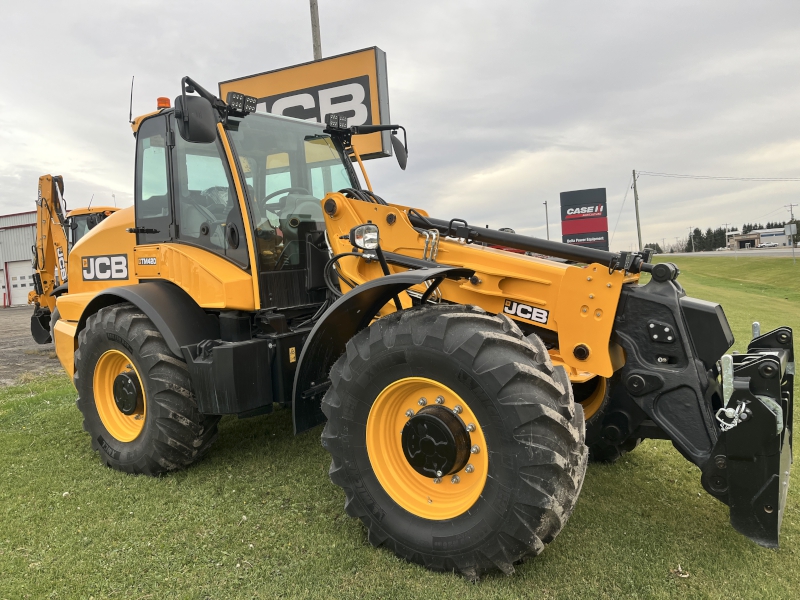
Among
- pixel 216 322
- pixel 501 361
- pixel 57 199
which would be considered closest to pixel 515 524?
pixel 501 361

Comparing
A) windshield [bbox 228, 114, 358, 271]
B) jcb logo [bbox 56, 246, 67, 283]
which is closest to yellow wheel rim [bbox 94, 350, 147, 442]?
windshield [bbox 228, 114, 358, 271]

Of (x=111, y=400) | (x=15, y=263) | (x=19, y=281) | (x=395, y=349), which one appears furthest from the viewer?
(x=19, y=281)

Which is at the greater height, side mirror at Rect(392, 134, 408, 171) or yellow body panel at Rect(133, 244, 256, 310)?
side mirror at Rect(392, 134, 408, 171)

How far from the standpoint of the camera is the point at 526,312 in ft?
11.8

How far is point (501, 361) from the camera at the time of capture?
2781 mm

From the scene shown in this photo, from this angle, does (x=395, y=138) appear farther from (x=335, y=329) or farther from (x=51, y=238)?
(x=51, y=238)

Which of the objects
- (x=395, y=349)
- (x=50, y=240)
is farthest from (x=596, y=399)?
(x=50, y=240)

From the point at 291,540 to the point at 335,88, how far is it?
11252mm

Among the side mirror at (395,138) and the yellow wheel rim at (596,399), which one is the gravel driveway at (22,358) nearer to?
the side mirror at (395,138)

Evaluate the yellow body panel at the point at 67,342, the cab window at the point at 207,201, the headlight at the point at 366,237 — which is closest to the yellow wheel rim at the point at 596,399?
the headlight at the point at 366,237

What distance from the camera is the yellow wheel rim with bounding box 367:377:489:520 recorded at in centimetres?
299

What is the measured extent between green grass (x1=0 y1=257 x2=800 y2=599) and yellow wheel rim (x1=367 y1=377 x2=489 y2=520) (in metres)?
0.33

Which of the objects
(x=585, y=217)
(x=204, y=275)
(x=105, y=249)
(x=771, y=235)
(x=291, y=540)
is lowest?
(x=291, y=540)

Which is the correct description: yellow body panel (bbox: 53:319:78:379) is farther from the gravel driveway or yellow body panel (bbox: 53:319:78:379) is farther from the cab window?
the gravel driveway
